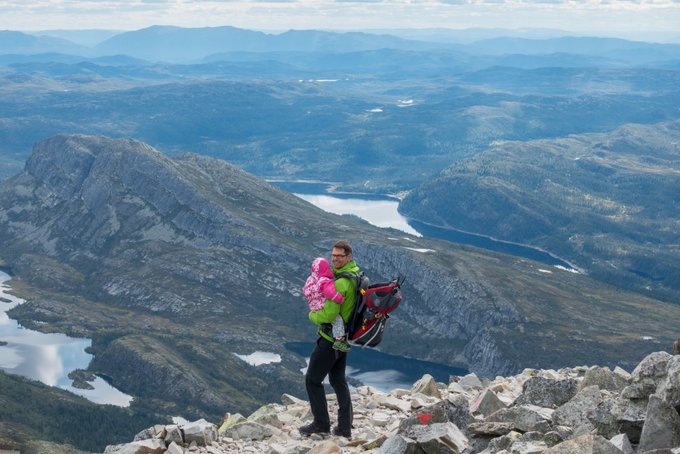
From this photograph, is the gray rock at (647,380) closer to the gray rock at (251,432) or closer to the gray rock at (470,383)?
the gray rock at (251,432)

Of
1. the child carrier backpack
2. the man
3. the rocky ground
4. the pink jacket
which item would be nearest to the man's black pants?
the man

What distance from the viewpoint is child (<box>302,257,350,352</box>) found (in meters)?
35.3

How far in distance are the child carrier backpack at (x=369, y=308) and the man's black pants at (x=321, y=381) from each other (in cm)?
144

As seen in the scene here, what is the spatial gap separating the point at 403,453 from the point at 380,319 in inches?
247

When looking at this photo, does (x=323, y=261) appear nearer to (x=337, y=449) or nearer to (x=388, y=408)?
(x=337, y=449)

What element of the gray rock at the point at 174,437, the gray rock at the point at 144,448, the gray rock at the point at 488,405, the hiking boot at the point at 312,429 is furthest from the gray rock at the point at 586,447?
the gray rock at the point at 144,448

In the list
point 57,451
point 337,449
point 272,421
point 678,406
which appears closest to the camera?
point 678,406

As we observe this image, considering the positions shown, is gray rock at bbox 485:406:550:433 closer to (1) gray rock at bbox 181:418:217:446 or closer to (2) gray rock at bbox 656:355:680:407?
(2) gray rock at bbox 656:355:680:407

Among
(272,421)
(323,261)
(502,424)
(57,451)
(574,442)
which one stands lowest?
(57,451)

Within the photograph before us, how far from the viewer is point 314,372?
3756cm

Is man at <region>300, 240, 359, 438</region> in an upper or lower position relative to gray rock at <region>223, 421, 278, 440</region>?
upper

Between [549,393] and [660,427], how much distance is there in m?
10.3

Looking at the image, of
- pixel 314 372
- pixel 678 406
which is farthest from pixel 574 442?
pixel 314 372

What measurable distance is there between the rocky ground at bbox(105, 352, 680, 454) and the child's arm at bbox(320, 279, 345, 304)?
5.55 metres
